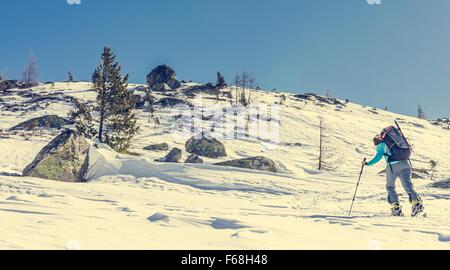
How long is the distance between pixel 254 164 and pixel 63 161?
959 cm

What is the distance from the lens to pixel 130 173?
564 inches

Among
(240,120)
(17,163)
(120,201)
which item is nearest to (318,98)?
(240,120)

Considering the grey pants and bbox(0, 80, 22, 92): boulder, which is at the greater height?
bbox(0, 80, 22, 92): boulder

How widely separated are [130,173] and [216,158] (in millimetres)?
14622

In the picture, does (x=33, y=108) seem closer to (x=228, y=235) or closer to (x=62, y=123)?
(x=62, y=123)

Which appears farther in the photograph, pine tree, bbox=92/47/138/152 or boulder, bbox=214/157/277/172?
pine tree, bbox=92/47/138/152

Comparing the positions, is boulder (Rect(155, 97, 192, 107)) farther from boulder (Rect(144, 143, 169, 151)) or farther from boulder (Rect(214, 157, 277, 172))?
boulder (Rect(214, 157, 277, 172))

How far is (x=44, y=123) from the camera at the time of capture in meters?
39.1

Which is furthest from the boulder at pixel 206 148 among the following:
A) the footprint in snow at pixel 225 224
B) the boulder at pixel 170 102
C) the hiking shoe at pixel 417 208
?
the boulder at pixel 170 102

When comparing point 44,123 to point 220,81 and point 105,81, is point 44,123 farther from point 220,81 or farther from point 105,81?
point 220,81

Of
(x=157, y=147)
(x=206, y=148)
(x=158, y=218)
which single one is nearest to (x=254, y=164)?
(x=206, y=148)

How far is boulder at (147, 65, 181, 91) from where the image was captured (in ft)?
225

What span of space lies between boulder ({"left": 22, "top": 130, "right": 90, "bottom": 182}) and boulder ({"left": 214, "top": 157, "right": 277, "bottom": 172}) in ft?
24.2

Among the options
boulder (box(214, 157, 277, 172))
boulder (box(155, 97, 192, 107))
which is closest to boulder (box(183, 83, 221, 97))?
boulder (box(155, 97, 192, 107))
